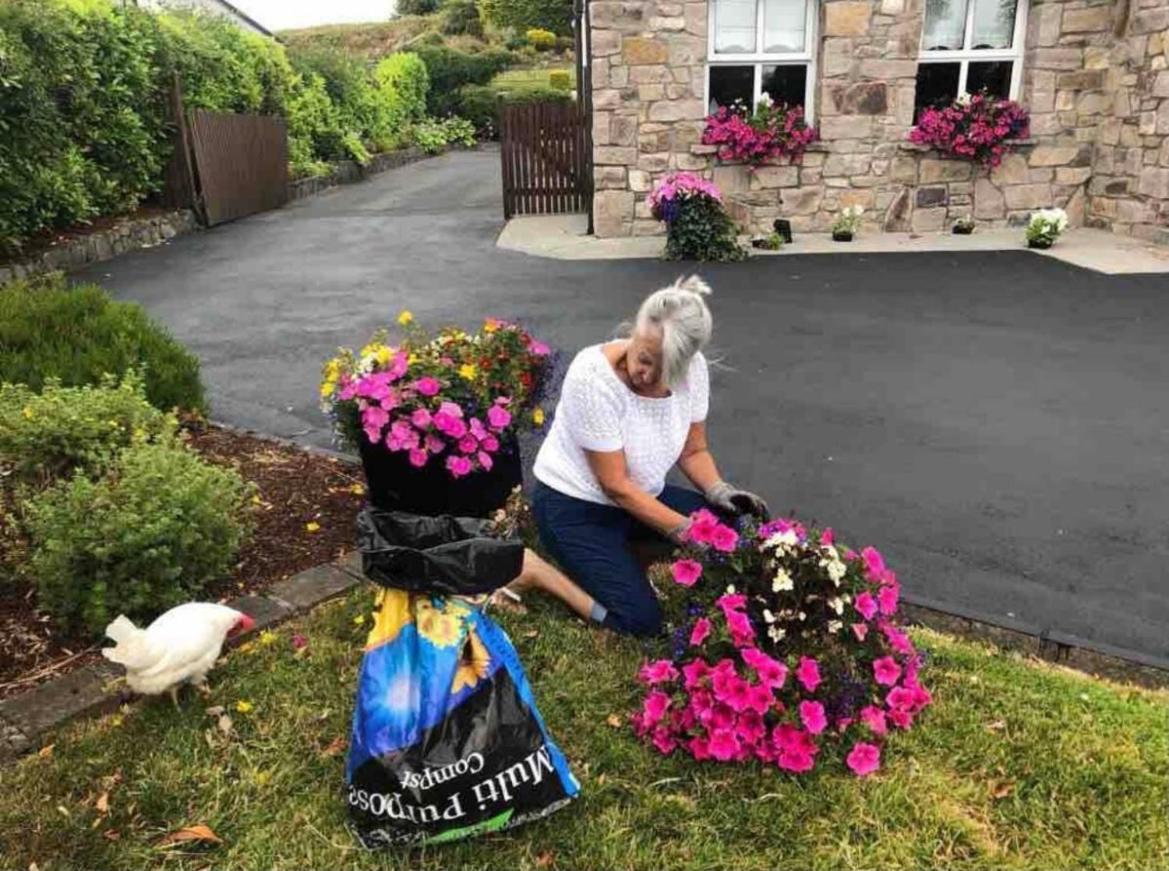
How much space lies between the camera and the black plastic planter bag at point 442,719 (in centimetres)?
213

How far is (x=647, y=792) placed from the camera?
237cm

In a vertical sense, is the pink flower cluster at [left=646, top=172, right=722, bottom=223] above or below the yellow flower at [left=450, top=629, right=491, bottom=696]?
above

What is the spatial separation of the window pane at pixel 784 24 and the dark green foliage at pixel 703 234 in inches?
81.9

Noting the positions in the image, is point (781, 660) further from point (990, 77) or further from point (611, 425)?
point (990, 77)

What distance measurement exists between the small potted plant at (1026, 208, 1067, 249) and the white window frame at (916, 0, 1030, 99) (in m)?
1.57

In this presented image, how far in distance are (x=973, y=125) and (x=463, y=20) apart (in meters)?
30.0

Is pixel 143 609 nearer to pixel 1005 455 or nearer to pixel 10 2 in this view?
pixel 1005 455

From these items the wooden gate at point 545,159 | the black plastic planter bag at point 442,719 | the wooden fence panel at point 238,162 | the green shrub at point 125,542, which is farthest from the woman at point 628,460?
the wooden fence panel at point 238,162

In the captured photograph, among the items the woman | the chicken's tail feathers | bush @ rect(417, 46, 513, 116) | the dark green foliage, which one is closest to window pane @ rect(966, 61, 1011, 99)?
the dark green foliage

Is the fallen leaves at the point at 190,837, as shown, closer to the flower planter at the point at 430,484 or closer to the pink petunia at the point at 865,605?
the flower planter at the point at 430,484

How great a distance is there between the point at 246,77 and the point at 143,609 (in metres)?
13.3

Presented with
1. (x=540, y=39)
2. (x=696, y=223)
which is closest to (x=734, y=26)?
(x=696, y=223)

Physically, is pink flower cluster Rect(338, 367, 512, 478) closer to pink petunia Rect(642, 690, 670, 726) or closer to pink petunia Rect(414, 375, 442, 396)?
pink petunia Rect(414, 375, 442, 396)

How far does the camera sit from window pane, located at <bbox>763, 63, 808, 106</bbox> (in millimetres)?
10172
